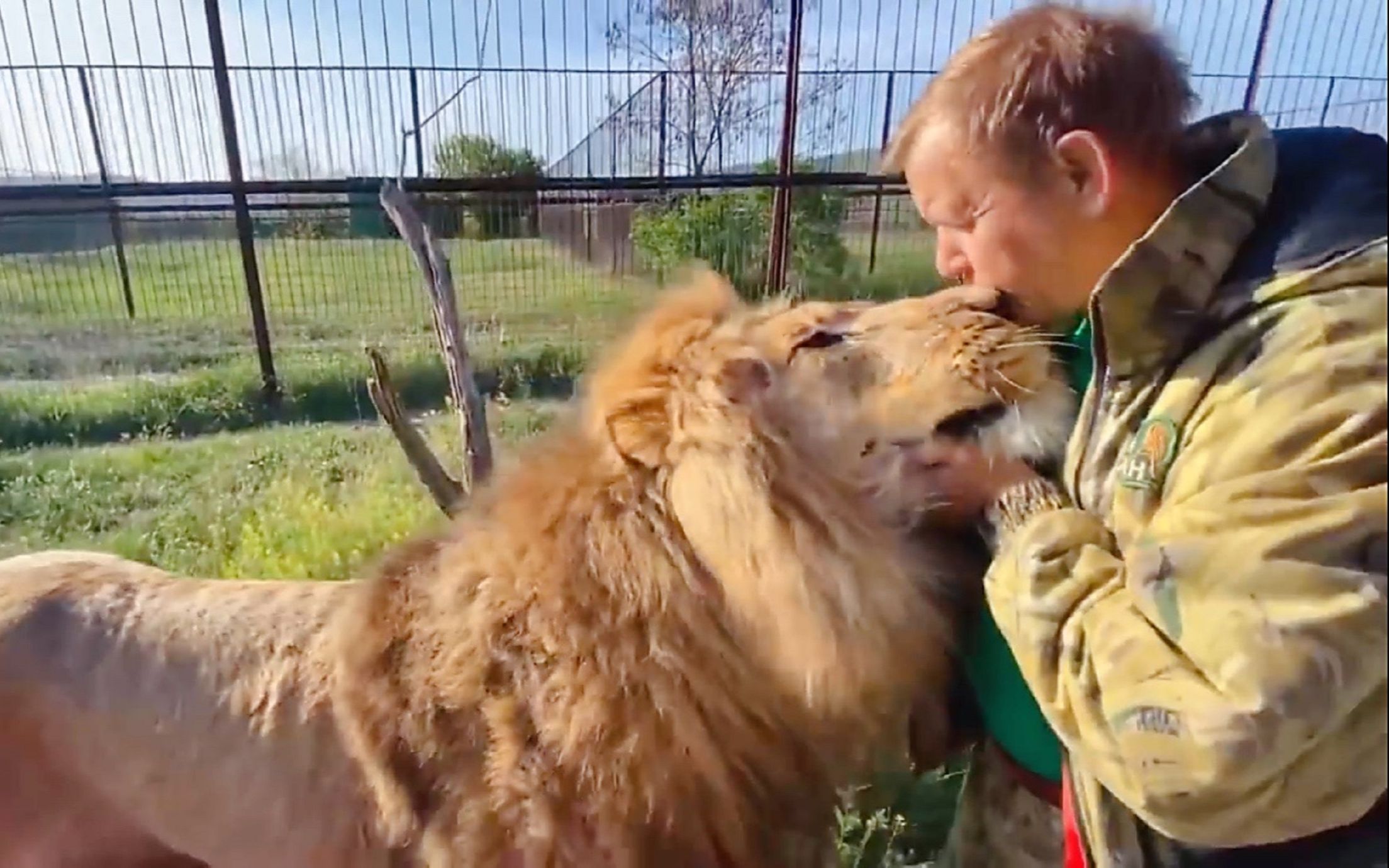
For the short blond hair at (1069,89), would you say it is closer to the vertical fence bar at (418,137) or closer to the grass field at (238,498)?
the grass field at (238,498)

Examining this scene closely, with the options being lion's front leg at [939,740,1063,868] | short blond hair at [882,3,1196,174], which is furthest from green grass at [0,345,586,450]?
short blond hair at [882,3,1196,174]

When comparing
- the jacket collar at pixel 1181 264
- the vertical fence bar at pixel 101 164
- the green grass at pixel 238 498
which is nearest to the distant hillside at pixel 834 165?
the green grass at pixel 238 498

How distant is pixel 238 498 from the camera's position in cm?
531

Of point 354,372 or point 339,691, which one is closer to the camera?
point 339,691

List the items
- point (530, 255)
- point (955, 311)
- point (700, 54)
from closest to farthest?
point (955, 311)
point (700, 54)
point (530, 255)

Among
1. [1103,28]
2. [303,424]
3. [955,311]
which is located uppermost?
[1103,28]

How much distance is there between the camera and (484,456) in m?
3.52

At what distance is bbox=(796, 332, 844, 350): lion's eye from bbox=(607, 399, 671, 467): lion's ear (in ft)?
0.84

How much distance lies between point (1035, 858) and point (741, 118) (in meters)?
4.19

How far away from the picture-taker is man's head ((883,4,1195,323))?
4.76ft

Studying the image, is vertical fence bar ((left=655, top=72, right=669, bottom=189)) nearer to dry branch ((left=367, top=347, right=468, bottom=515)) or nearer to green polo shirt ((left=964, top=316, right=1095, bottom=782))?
dry branch ((left=367, top=347, right=468, bottom=515))

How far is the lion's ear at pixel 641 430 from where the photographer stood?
186 centimetres

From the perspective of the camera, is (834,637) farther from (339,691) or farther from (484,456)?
(484,456)

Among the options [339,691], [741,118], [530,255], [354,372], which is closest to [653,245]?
[741,118]
